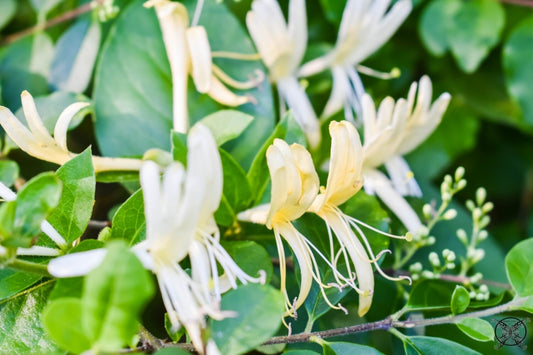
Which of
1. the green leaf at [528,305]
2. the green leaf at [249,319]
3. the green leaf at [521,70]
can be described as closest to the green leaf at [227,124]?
the green leaf at [249,319]

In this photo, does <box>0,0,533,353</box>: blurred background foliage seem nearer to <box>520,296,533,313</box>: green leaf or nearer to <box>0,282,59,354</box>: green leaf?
<box>520,296,533,313</box>: green leaf

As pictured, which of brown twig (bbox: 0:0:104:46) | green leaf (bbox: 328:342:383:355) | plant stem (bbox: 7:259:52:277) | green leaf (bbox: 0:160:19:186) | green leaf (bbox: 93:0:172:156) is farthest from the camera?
brown twig (bbox: 0:0:104:46)

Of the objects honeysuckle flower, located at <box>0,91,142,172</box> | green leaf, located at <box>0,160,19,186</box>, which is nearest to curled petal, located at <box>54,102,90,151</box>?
honeysuckle flower, located at <box>0,91,142,172</box>

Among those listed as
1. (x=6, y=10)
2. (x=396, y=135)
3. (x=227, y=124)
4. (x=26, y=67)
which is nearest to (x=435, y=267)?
(x=396, y=135)

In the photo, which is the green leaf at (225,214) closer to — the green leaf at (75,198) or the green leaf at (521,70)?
the green leaf at (75,198)

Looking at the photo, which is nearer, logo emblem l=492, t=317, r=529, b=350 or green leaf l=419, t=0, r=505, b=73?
logo emblem l=492, t=317, r=529, b=350

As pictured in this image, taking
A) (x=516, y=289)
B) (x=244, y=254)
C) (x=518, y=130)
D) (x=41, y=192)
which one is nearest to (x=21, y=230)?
(x=41, y=192)

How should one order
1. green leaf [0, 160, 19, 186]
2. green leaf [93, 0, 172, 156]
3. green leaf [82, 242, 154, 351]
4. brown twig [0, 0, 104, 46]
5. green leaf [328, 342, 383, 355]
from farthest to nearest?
brown twig [0, 0, 104, 46] < green leaf [93, 0, 172, 156] < green leaf [0, 160, 19, 186] < green leaf [328, 342, 383, 355] < green leaf [82, 242, 154, 351]

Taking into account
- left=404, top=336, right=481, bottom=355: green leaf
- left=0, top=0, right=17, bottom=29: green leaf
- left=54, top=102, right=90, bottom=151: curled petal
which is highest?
left=0, top=0, right=17, bottom=29: green leaf
